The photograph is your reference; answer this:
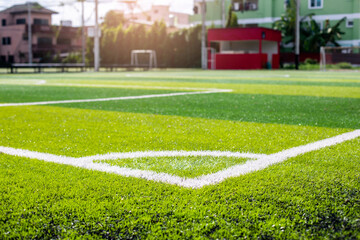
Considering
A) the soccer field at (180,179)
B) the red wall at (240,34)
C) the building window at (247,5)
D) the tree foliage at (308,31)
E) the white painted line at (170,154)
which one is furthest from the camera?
the building window at (247,5)

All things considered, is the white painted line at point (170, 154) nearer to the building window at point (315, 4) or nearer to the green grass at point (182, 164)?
the green grass at point (182, 164)

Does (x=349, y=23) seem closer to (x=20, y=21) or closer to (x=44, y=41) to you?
(x=44, y=41)

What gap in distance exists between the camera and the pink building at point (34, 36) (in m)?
60.1

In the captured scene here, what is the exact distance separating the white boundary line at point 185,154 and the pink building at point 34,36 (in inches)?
2221

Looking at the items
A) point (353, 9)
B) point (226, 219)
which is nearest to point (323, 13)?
point (353, 9)

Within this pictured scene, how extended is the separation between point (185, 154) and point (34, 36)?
61.2m

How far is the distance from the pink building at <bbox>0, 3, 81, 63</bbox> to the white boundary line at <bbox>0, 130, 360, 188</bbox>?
5642cm

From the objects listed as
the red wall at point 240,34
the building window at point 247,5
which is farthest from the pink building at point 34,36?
the red wall at point 240,34

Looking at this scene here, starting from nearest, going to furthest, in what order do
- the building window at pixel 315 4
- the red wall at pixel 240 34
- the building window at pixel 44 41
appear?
the red wall at pixel 240 34
the building window at pixel 315 4
the building window at pixel 44 41

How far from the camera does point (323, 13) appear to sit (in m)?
46.5

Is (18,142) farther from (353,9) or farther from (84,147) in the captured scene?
(353,9)

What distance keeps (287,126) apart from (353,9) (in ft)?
146

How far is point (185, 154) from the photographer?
320cm

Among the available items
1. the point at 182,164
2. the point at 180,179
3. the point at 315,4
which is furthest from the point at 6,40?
the point at 180,179
